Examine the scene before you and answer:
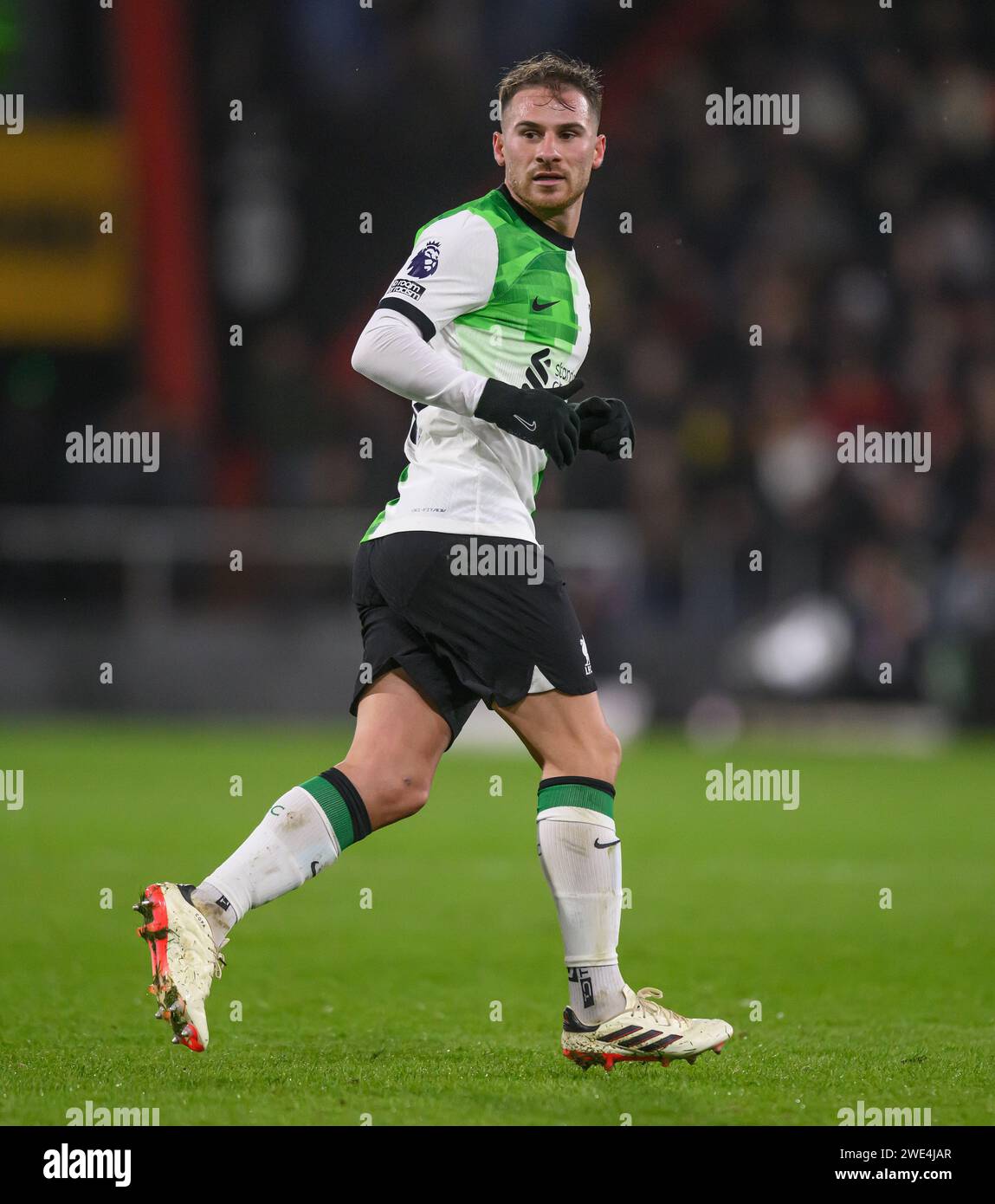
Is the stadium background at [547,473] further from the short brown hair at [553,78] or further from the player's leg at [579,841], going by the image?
the short brown hair at [553,78]

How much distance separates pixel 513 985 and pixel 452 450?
1.76 metres

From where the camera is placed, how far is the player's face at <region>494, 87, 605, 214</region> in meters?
4.17

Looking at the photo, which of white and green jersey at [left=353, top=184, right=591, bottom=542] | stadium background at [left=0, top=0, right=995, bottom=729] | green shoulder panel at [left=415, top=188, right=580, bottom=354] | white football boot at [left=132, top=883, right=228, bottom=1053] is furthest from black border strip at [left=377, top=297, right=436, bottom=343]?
stadium background at [left=0, top=0, right=995, bottom=729]

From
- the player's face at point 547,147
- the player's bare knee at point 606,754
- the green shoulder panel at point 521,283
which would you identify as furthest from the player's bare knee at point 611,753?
the player's face at point 547,147

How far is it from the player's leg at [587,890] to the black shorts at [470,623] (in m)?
0.07

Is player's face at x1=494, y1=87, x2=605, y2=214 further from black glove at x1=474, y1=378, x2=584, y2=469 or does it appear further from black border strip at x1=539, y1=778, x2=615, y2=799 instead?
black border strip at x1=539, y1=778, x2=615, y2=799

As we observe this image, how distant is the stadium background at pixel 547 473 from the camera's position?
9.65m

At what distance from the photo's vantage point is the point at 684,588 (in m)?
14.3

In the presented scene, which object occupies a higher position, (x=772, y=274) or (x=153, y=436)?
(x=772, y=274)

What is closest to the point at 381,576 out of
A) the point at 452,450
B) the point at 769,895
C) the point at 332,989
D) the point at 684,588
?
the point at 452,450

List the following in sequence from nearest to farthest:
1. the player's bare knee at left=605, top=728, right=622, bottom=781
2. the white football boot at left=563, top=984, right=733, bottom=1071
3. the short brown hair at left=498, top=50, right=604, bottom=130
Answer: the white football boot at left=563, top=984, right=733, bottom=1071, the player's bare knee at left=605, top=728, right=622, bottom=781, the short brown hair at left=498, top=50, right=604, bottom=130

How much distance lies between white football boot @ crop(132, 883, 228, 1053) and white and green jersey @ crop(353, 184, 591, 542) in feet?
3.17

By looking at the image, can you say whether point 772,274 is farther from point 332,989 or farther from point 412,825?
point 332,989

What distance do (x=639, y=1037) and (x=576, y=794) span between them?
1.74 feet
